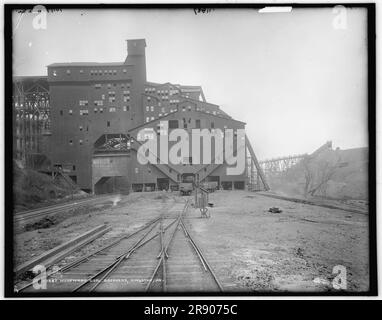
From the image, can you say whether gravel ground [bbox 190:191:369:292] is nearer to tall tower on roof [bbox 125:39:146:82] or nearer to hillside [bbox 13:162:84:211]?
hillside [bbox 13:162:84:211]

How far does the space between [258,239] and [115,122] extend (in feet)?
16.2

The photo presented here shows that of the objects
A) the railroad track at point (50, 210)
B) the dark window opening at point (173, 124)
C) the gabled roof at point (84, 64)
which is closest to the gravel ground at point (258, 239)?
the railroad track at point (50, 210)

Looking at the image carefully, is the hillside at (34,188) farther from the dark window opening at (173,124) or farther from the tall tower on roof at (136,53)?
the tall tower on roof at (136,53)

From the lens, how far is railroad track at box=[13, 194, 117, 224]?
438 cm

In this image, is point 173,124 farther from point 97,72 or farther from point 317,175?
point 317,175

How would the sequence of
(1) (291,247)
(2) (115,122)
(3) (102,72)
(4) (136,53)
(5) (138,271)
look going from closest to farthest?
(5) (138,271) < (1) (291,247) < (4) (136,53) < (3) (102,72) < (2) (115,122)

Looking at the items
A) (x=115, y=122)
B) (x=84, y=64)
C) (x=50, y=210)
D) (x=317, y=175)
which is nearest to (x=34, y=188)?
(x=50, y=210)

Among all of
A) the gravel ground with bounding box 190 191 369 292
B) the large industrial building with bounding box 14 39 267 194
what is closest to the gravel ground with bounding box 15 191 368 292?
the gravel ground with bounding box 190 191 369 292

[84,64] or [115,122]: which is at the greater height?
[84,64]

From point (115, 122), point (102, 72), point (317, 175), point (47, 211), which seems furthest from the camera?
point (317, 175)

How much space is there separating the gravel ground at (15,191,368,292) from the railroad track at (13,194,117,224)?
220 mm

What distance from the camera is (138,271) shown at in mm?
4105

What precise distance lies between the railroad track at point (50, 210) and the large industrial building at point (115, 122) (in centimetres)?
34
